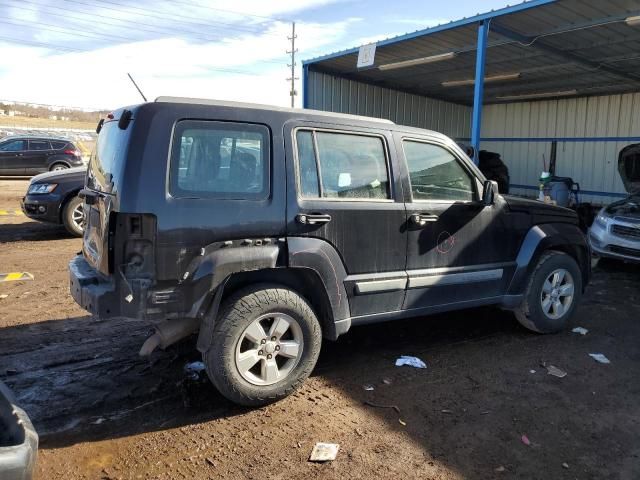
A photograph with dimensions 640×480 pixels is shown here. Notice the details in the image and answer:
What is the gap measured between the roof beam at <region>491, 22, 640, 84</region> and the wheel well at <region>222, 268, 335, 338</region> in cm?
795

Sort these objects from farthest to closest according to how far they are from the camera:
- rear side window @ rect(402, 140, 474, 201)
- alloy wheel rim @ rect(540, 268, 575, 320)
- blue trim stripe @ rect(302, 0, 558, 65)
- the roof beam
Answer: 1. the roof beam
2. blue trim stripe @ rect(302, 0, 558, 65)
3. alloy wheel rim @ rect(540, 268, 575, 320)
4. rear side window @ rect(402, 140, 474, 201)

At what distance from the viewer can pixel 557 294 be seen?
204 inches

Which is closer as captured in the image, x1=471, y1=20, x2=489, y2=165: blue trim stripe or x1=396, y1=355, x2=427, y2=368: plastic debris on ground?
x1=396, y1=355, x2=427, y2=368: plastic debris on ground

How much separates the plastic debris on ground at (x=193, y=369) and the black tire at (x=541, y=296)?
3007mm

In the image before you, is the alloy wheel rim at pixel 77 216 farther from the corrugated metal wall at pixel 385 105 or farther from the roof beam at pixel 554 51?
the roof beam at pixel 554 51

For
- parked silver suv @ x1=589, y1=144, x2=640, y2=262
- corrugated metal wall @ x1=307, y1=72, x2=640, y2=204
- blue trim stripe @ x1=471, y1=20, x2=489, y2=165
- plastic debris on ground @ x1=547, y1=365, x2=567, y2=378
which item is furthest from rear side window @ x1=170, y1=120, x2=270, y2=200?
corrugated metal wall @ x1=307, y1=72, x2=640, y2=204

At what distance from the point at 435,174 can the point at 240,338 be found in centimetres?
213

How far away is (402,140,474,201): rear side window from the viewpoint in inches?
169

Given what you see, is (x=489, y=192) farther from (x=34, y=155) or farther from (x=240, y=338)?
(x=34, y=155)

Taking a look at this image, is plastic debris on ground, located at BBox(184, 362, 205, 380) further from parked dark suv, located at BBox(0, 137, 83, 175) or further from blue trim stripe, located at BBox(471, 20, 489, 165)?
parked dark suv, located at BBox(0, 137, 83, 175)

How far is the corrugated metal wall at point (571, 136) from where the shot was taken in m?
16.1

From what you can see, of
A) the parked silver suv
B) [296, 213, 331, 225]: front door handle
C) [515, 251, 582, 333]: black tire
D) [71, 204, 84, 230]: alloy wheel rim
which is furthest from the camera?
[71, 204, 84, 230]: alloy wheel rim

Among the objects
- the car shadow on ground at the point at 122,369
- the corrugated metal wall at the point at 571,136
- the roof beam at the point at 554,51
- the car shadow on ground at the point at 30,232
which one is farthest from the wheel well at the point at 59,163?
the corrugated metal wall at the point at 571,136

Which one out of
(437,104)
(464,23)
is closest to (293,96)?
(437,104)
